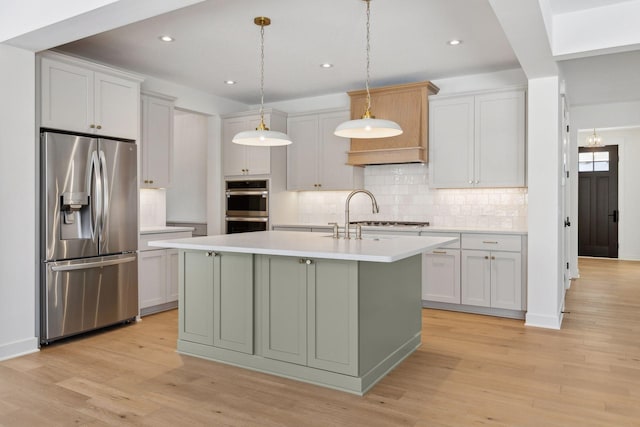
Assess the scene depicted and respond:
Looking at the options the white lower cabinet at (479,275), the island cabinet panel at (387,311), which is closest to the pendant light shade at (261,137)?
the island cabinet panel at (387,311)

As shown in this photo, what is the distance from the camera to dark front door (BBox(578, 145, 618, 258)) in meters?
9.27

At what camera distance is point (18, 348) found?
355 cm

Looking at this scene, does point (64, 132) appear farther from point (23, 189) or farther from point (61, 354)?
point (61, 354)

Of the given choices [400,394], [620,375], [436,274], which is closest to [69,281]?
[400,394]

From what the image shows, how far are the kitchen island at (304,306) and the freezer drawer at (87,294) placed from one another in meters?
1.04

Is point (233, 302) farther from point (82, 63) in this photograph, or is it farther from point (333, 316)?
point (82, 63)

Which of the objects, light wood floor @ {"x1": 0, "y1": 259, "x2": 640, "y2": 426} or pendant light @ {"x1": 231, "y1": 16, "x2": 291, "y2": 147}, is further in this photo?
pendant light @ {"x1": 231, "y1": 16, "x2": 291, "y2": 147}

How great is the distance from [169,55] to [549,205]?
3978 mm

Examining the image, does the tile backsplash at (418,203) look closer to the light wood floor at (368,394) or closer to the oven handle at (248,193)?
the oven handle at (248,193)

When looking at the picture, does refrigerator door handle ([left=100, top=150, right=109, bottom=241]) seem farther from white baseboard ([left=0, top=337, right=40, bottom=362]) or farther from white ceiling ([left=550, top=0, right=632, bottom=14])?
white ceiling ([left=550, top=0, right=632, bottom=14])

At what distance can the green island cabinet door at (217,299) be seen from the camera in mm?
3256

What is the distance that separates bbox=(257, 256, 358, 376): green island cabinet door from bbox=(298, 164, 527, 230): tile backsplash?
3.03 m

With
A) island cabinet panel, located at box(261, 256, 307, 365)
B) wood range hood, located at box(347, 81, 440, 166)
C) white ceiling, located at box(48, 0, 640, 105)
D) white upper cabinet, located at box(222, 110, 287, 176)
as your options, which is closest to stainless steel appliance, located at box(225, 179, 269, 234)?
white upper cabinet, located at box(222, 110, 287, 176)

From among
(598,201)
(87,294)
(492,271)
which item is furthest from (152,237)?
(598,201)
